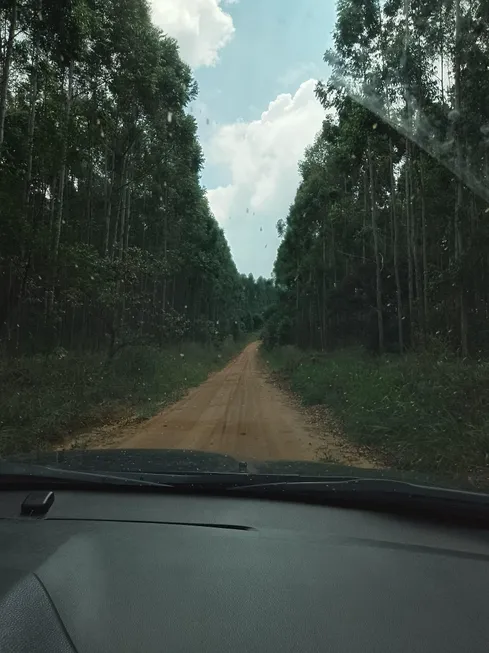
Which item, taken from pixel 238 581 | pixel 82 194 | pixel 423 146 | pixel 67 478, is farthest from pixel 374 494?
pixel 82 194

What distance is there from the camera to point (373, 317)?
83.7 feet

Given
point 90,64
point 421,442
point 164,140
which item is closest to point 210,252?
point 164,140

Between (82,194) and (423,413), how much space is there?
1944cm

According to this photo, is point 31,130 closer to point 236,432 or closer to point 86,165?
point 86,165

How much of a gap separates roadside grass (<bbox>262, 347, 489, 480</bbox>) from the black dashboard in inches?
160

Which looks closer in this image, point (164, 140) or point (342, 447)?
point (342, 447)

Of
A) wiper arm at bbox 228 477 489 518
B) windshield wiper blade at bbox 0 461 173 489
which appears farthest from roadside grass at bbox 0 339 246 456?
wiper arm at bbox 228 477 489 518

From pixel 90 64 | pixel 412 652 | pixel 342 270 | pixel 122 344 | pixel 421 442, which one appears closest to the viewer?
pixel 412 652

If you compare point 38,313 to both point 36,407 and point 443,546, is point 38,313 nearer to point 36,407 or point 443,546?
point 36,407

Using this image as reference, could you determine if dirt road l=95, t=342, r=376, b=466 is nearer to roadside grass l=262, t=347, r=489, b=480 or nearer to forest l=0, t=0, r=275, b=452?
roadside grass l=262, t=347, r=489, b=480

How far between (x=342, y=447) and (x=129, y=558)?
661cm

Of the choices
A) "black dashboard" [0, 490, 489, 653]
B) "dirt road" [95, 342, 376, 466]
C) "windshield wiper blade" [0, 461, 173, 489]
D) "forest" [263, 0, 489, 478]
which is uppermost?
"forest" [263, 0, 489, 478]

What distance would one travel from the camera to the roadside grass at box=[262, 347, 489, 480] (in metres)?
6.71

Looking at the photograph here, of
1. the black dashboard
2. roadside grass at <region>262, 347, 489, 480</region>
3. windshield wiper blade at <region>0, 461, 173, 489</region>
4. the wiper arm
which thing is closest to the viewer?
the black dashboard
